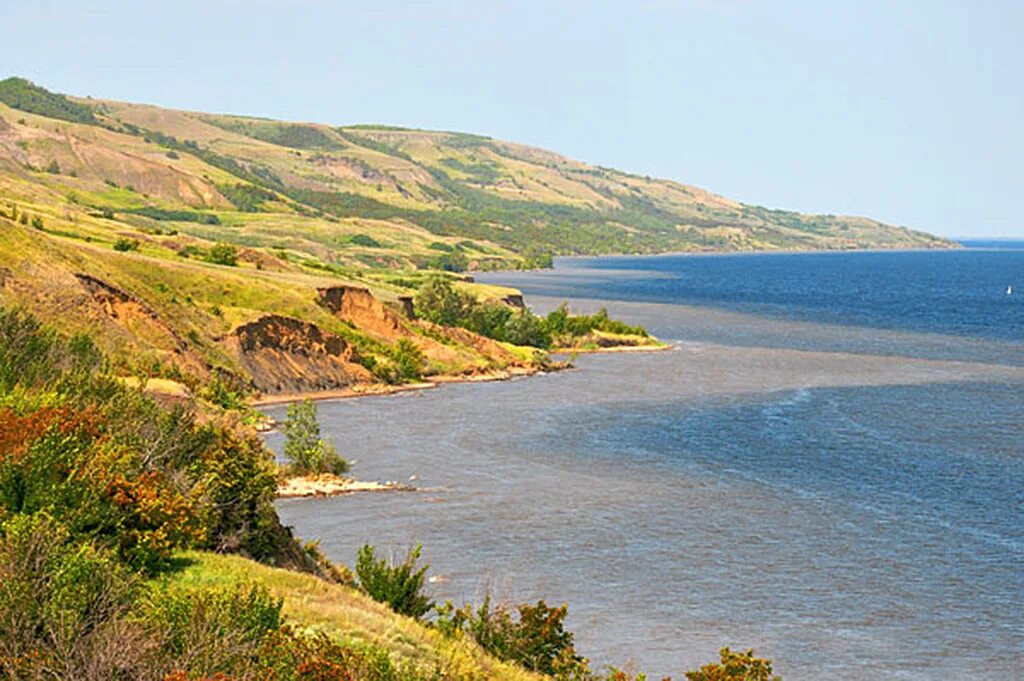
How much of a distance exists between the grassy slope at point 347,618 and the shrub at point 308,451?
3423cm

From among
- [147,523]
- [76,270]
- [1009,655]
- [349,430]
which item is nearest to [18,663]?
[147,523]

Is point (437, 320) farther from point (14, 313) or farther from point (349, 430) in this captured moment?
point (14, 313)

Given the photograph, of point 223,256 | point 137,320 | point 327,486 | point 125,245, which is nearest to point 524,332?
point 223,256

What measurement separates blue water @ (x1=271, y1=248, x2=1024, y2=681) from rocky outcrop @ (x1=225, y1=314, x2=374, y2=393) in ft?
20.5

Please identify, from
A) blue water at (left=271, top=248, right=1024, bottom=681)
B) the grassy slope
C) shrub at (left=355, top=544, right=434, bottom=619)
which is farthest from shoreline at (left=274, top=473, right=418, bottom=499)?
the grassy slope

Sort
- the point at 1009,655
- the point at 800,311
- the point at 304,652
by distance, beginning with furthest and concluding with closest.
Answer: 1. the point at 800,311
2. the point at 1009,655
3. the point at 304,652

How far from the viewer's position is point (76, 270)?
269 feet

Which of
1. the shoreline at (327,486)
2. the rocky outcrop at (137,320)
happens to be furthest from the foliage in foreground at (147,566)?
the rocky outcrop at (137,320)

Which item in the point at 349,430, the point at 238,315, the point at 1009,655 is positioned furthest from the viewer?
the point at 238,315

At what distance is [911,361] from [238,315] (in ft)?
223

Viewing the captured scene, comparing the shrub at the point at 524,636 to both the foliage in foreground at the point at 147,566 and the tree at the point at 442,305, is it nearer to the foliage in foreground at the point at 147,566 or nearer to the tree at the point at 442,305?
the foliage in foreground at the point at 147,566

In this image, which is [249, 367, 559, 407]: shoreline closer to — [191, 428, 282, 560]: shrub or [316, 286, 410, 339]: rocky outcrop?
[316, 286, 410, 339]: rocky outcrop

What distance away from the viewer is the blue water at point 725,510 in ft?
134

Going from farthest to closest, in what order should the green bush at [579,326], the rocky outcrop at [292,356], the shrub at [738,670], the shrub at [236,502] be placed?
the green bush at [579,326], the rocky outcrop at [292,356], the shrub at [236,502], the shrub at [738,670]
